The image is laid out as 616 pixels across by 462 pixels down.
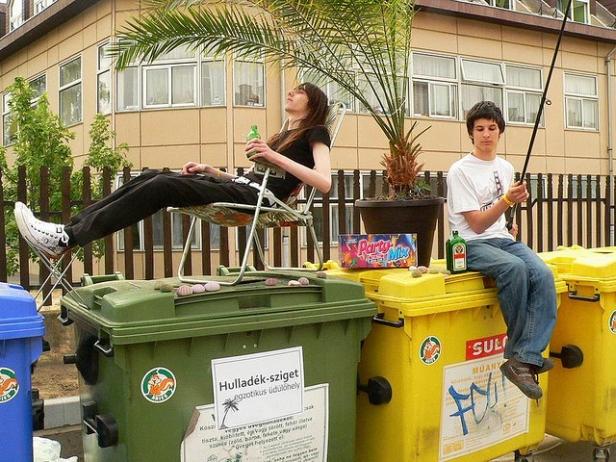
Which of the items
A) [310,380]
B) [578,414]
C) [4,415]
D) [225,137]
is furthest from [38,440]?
[225,137]

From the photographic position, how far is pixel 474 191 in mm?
3588

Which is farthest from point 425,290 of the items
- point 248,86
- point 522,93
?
point 522,93

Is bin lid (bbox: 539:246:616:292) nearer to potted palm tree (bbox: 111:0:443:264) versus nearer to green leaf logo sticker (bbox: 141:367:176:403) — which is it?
potted palm tree (bbox: 111:0:443:264)

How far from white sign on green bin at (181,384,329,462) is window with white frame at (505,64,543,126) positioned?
546 inches

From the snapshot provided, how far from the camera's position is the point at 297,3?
18.0ft

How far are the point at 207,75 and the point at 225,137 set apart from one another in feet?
4.02

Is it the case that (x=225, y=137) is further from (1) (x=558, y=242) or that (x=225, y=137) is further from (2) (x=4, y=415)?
(2) (x=4, y=415)

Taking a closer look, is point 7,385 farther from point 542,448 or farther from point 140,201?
point 542,448

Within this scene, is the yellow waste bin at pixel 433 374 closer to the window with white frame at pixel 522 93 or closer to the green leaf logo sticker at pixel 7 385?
the green leaf logo sticker at pixel 7 385

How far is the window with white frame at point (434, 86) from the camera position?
46.4ft

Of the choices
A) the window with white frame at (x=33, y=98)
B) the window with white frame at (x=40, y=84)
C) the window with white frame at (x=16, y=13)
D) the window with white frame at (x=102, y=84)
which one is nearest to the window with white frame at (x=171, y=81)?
the window with white frame at (x=102, y=84)

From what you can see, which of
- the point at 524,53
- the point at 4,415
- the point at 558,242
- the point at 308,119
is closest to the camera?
the point at 4,415

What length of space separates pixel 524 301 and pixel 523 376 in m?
0.37

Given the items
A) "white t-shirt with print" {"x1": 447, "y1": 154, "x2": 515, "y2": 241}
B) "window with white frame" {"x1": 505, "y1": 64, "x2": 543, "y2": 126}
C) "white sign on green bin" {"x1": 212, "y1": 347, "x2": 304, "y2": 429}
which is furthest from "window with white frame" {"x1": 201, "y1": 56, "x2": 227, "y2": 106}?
"white sign on green bin" {"x1": 212, "y1": 347, "x2": 304, "y2": 429}
